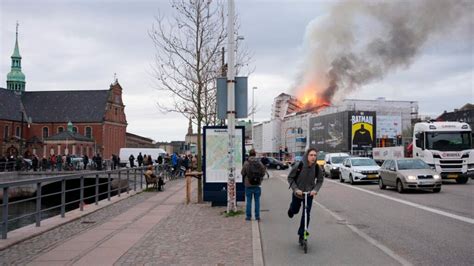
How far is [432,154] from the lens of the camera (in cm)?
2522

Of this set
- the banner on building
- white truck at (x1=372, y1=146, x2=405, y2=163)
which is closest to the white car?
white truck at (x1=372, y1=146, x2=405, y2=163)

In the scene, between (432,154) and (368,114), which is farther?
(368,114)

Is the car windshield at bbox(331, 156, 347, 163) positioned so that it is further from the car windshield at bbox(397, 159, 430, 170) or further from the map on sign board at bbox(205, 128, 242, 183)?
the map on sign board at bbox(205, 128, 242, 183)

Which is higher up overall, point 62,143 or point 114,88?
point 114,88

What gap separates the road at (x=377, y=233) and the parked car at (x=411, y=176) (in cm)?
245

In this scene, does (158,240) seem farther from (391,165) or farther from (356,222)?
(391,165)

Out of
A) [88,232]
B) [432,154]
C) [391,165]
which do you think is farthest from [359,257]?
[432,154]

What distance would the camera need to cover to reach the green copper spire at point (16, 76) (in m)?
103

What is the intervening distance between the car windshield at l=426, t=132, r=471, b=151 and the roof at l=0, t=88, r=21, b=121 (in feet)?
263

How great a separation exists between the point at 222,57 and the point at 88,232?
560 inches

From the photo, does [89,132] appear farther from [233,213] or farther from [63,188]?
[233,213]

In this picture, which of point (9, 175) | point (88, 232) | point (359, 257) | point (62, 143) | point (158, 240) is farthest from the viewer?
point (62, 143)

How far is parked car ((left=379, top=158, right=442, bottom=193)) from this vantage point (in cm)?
1942

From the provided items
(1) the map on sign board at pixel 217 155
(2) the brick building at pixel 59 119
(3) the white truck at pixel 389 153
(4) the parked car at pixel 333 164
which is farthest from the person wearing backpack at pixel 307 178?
(2) the brick building at pixel 59 119
